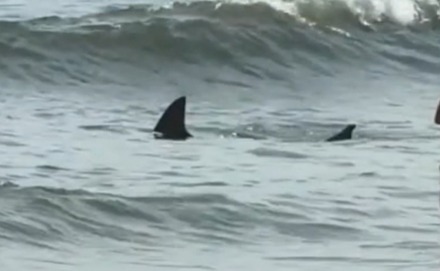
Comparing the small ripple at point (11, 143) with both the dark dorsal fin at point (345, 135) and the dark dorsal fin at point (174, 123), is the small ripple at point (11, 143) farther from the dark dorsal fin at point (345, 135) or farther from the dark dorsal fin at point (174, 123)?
the dark dorsal fin at point (345, 135)

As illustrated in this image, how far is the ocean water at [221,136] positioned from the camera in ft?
28.7

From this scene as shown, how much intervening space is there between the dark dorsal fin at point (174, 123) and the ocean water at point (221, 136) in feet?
0.45

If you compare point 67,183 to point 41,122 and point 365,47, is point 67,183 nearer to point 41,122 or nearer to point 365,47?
point 41,122

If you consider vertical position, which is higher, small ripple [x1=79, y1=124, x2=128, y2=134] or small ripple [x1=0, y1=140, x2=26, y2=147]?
small ripple [x1=0, y1=140, x2=26, y2=147]

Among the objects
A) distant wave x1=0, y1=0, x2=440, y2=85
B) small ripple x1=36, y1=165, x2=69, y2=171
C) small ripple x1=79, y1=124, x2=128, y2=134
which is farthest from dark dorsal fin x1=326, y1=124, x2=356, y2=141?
distant wave x1=0, y1=0, x2=440, y2=85

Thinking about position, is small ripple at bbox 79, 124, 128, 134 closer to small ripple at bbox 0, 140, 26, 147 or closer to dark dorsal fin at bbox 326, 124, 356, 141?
small ripple at bbox 0, 140, 26, 147

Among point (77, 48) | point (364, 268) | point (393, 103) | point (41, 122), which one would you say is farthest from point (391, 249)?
point (77, 48)

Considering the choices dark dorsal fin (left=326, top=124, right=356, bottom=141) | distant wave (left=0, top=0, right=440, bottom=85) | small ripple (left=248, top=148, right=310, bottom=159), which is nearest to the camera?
small ripple (left=248, top=148, right=310, bottom=159)

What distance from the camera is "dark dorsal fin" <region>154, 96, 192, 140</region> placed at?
1205cm

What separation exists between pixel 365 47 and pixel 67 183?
9.55 metres

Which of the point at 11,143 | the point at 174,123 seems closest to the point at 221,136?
the point at 174,123

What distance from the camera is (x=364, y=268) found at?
8.09 m

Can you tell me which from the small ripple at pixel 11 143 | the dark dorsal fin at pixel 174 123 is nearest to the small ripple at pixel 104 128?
the dark dorsal fin at pixel 174 123

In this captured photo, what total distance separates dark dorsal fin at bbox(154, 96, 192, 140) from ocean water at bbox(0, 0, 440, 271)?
0.45ft
